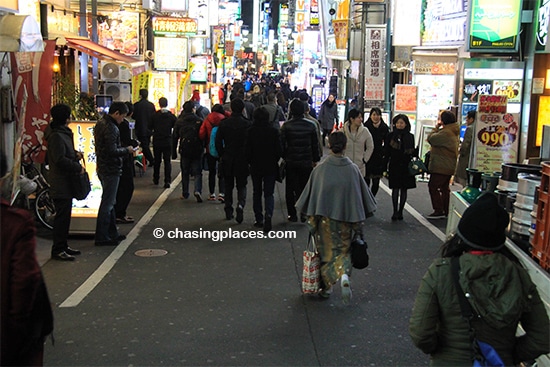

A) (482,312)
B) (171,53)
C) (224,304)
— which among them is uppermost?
(171,53)

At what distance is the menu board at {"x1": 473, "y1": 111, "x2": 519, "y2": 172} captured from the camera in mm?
9297

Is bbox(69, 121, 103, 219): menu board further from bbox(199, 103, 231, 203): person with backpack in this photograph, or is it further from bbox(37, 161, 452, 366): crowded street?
bbox(199, 103, 231, 203): person with backpack

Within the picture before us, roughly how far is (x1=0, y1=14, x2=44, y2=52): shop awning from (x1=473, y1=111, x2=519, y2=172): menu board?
601 centimetres

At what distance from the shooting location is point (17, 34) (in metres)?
8.27

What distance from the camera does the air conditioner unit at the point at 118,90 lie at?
18.7m

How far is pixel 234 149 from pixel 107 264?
3422 millimetres

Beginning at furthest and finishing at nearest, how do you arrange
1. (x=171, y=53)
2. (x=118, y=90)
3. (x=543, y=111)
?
(x=171, y=53) → (x=118, y=90) → (x=543, y=111)

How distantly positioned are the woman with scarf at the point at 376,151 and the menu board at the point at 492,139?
303 cm

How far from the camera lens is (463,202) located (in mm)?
6852

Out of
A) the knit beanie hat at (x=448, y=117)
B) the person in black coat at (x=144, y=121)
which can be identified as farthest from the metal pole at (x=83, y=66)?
the knit beanie hat at (x=448, y=117)

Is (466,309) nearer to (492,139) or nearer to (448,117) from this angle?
(492,139)

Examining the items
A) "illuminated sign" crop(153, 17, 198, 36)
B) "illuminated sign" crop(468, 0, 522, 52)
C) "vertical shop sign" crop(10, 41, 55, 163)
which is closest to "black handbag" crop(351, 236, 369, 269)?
"vertical shop sign" crop(10, 41, 55, 163)

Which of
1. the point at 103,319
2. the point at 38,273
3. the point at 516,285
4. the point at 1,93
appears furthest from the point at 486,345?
the point at 1,93

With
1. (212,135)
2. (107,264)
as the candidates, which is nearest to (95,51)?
(212,135)
